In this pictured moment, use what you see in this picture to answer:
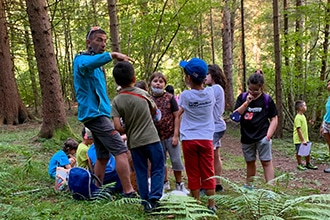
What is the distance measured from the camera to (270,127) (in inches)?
175

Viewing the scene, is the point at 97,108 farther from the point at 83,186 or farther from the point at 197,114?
the point at 197,114

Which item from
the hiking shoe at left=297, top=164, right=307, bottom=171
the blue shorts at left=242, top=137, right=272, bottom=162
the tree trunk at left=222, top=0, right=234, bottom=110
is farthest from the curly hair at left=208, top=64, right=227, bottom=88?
the tree trunk at left=222, top=0, right=234, bottom=110

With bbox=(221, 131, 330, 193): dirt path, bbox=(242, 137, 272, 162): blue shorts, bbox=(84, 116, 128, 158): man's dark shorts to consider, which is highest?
bbox=(84, 116, 128, 158): man's dark shorts

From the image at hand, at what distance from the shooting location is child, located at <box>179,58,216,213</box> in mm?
3609

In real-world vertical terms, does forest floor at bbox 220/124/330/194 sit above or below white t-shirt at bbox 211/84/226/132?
below

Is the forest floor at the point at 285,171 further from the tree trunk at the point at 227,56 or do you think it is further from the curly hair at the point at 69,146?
the tree trunk at the point at 227,56

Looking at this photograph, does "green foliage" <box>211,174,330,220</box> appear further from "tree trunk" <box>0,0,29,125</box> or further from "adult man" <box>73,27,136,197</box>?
"tree trunk" <box>0,0,29,125</box>

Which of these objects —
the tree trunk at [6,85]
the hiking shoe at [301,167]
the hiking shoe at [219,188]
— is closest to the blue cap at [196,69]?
the hiking shoe at [219,188]

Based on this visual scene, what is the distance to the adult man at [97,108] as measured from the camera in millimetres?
3756

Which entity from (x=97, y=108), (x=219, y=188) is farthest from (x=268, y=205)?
(x=97, y=108)

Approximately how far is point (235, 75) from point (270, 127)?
24.6m

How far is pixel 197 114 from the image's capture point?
368 cm

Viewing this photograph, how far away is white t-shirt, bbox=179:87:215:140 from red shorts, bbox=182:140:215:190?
76 mm

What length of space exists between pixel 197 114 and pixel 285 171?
4902 millimetres
